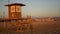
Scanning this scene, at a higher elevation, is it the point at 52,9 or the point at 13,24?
the point at 52,9

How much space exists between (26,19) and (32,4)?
254 mm

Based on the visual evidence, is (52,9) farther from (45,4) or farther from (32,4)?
(32,4)

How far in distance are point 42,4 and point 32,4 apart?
163mm

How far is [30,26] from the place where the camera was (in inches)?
87.9

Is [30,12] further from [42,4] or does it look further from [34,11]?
[42,4]

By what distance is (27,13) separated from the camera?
220 cm

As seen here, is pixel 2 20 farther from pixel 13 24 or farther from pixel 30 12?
pixel 30 12

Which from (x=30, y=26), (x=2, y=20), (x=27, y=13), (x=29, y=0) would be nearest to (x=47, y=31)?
(x=30, y=26)

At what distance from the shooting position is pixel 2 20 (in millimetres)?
2143

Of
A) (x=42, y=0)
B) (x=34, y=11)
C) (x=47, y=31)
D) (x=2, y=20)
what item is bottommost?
(x=47, y=31)

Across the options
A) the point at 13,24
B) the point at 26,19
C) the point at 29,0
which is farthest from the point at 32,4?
the point at 13,24

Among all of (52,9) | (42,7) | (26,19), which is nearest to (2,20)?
(26,19)

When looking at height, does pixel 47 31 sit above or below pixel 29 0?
below

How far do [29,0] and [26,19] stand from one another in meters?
0.30
